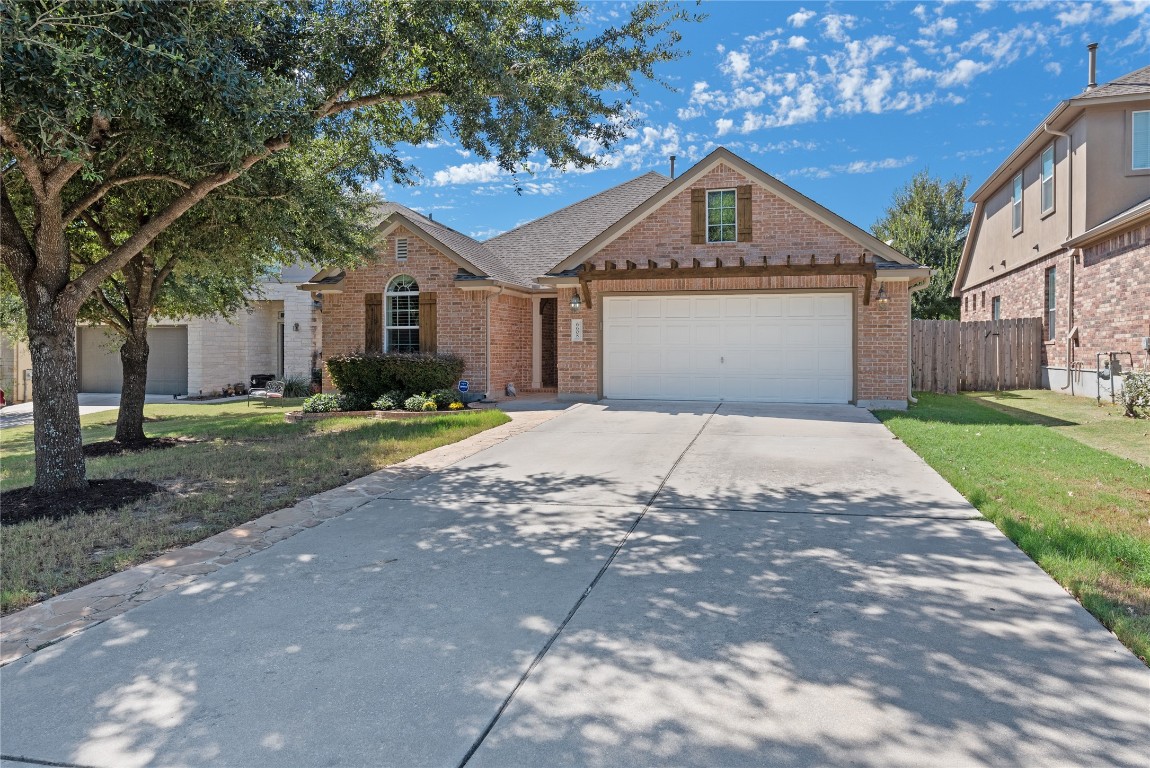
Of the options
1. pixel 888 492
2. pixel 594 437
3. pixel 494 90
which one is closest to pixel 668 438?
pixel 594 437

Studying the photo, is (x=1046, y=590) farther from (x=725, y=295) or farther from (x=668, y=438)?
(x=725, y=295)

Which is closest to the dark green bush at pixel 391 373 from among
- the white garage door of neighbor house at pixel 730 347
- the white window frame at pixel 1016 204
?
the white garage door of neighbor house at pixel 730 347

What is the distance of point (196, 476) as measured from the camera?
25.8 ft

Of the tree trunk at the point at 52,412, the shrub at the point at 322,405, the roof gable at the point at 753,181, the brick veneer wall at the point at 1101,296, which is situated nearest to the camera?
the tree trunk at the point at 52,412

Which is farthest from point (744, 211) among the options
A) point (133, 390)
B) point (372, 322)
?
point (133, 390)

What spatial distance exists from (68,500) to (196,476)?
4.81 feet

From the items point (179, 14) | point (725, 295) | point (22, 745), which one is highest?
point (179, 14)

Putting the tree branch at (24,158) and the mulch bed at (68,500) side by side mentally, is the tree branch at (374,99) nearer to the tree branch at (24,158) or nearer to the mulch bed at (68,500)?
the tree branch at (24,158)

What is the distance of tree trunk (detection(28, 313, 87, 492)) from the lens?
22.0 ft

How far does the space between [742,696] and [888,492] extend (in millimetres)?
4378

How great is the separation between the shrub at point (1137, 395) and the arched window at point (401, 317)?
47.0 ft

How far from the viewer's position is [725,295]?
48.4 ft

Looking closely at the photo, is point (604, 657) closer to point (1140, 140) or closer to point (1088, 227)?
point (1088, 227)

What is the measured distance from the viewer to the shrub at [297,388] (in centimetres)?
2119
